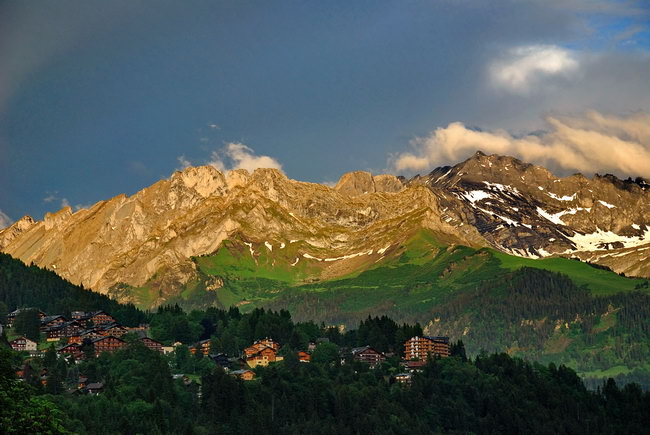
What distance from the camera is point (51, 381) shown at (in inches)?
7633

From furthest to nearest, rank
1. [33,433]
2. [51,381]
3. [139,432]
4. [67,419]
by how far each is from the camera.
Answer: [51,381] → [139,432] → [67,419] → [33,433]

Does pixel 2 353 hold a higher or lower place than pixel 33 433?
higher

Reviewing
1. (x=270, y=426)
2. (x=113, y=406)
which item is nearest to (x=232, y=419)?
(x=270, y=426)

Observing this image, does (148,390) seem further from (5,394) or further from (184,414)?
(5,394)

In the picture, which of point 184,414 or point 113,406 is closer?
point 113,406

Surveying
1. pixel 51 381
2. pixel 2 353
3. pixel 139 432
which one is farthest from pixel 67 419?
pixel 2 353

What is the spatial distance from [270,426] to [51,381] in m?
37.2

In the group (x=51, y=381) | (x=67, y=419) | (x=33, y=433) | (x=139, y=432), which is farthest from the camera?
(x=51, y=381)

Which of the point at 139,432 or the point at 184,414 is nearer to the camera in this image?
the point at 139,432

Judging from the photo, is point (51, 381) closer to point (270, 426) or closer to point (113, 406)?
point (113, 406)

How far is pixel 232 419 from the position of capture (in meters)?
198

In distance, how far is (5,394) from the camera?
8444 centimetres

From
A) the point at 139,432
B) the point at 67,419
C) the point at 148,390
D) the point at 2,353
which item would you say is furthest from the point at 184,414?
the point at 2,353

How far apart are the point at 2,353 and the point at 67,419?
73.0 m
